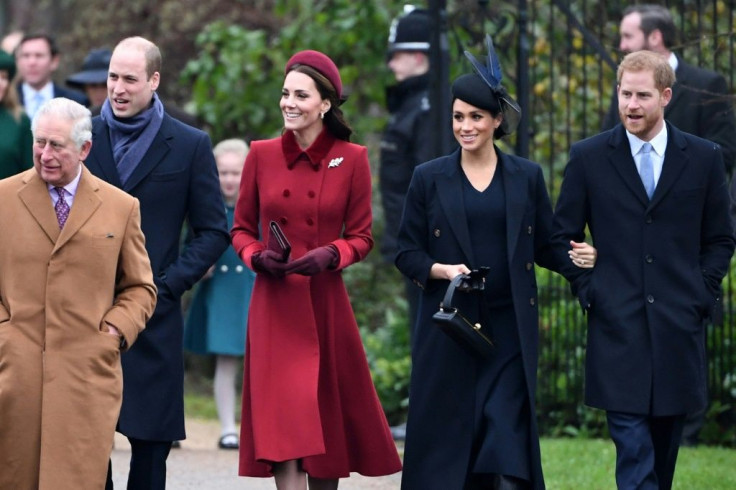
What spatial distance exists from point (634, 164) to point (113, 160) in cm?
220

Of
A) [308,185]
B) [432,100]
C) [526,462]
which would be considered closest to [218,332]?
[432,100]

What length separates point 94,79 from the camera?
1088cm

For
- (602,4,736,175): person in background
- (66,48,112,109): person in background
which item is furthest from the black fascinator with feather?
(66,48,112,109): person in background

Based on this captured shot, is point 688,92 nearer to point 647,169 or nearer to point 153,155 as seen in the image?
point 647,169

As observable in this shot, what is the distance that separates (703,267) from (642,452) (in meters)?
0.84

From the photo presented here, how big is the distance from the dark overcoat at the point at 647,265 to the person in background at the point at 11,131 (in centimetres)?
339

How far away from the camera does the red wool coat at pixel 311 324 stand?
7.02 meters

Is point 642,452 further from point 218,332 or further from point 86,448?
point 218,332

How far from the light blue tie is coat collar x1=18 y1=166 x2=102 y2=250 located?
91.7 inches

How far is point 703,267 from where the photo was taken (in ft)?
23.0

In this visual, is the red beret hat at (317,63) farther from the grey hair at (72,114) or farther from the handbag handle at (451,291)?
the grey hair at (72,114)

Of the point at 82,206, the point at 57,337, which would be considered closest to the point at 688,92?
the point at 82,206

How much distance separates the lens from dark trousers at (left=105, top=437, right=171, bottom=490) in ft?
22.3

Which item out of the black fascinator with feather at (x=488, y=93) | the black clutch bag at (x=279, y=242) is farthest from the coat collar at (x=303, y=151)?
the black fascinator with feather at (x=488, y=93)
